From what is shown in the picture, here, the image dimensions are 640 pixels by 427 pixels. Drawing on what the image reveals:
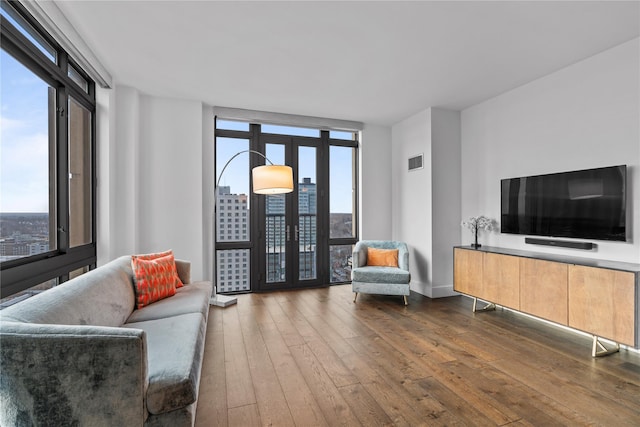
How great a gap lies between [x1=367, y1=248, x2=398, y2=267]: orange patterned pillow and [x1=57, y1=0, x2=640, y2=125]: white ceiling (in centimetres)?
208

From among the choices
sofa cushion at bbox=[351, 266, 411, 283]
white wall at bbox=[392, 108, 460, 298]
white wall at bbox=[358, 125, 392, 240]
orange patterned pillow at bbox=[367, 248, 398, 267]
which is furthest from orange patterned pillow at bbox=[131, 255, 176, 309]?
white wall at bbox=[392, 108, 460, 298]

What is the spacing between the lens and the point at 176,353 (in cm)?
161

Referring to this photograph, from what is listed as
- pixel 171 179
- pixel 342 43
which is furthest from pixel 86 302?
pixel 342 43

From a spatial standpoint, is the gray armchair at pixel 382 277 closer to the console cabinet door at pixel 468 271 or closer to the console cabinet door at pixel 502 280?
the console cabinet door at pixel 468 271

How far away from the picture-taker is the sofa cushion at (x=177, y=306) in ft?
7.34

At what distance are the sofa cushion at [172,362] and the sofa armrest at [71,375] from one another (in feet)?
0.22

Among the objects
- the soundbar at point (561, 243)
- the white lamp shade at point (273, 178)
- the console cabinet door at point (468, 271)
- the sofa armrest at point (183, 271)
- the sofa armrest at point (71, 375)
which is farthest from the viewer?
the console cabinet door at point (468, 271)

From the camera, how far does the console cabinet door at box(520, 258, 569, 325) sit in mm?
2736

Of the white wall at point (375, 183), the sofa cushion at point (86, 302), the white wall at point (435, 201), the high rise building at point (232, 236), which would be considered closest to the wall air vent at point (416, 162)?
the white wall at point (435, 201)

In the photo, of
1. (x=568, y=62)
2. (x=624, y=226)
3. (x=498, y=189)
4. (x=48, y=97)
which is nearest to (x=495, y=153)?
(x=498, y=189)

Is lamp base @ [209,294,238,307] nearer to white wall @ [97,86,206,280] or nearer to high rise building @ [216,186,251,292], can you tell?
white wall @ [97,86,206,280]

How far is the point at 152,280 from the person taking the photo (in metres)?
2.57

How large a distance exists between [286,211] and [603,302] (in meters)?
3.70

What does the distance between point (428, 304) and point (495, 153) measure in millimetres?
2115
